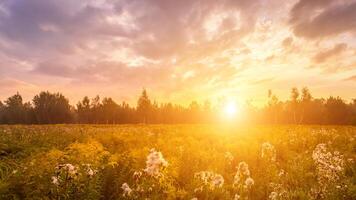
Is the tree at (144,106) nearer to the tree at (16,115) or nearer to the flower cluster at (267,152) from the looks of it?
the tree at (16,115)

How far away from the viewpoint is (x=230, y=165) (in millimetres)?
12766

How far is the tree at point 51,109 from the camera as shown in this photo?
77688mm

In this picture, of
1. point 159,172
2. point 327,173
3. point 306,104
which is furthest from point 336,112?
point 159,172

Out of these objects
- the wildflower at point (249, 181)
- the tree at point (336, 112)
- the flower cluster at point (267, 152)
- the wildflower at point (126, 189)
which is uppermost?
the tree at point (336, 112)

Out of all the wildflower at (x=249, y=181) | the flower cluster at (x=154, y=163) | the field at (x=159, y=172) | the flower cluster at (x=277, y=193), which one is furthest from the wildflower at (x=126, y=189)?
the wildflower at (x=249, y=181)

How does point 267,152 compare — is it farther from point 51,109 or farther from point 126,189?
point 51,109

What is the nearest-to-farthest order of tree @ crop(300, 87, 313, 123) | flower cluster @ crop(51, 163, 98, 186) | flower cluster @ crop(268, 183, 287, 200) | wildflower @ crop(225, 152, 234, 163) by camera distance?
flower cluster @ crop(51, 163, 98, 186) < flower cluster @ crop(268, 183, 287, 200) < wildflower @ crop(225, 152, 234, 163) < tree @ crop(300, 87, 313, 123)

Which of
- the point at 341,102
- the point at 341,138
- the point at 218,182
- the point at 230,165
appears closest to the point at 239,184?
the point at 218,182

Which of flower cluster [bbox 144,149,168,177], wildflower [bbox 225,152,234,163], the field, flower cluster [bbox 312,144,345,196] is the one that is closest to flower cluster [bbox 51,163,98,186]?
the field

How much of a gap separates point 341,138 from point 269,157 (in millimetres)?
6470

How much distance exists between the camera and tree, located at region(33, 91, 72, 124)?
77.7m

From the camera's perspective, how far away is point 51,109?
78312 mm

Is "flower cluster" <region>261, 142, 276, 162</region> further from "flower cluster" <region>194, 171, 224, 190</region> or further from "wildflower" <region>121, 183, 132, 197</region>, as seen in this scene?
"wildflower" <region>121, 183, 132, 197</region>

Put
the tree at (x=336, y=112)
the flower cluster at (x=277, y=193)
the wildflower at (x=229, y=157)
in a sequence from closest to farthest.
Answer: the flower cluster at (x=277, y=193) → the wildflower at (x=229, y=157) → the tree at (x=336, y=112)
